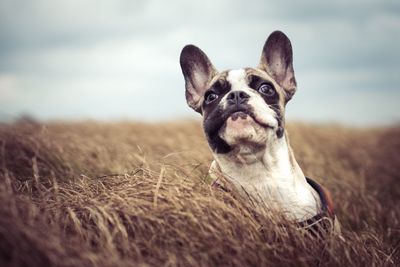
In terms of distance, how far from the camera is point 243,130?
3.40 meters

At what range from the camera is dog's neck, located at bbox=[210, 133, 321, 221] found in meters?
3.54

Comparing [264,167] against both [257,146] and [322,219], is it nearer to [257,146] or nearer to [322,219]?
[257,146]

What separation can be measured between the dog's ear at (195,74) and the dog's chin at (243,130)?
2.77 feet

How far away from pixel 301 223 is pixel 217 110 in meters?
1.04

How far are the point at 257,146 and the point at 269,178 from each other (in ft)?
0.92

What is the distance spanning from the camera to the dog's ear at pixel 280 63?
4.09 m

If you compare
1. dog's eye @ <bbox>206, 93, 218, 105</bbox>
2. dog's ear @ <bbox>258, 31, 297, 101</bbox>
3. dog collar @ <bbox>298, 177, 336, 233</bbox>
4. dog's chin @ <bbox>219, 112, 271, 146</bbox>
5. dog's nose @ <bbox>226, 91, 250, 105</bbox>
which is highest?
dog's ear @ <bbox>258, 31, 297, 101</bbox>

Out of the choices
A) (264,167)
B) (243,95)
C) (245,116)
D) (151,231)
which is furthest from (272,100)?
(151,231)

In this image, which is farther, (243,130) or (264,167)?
(264,167)

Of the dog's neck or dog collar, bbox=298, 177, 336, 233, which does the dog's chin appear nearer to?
the dog's neck

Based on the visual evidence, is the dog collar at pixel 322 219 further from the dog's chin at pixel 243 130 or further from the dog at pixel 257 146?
the dog's chin at pixel 243 130

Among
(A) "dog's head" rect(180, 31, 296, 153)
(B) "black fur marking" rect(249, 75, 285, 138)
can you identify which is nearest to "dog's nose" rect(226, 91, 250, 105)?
(A) "dog's head" rect(180, 31, 296, 153)

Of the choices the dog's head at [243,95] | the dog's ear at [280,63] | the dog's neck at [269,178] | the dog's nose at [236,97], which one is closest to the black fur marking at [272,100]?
the dog's head at [243,95]

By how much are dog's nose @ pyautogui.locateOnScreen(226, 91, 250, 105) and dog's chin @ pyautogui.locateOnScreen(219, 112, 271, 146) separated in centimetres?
11
